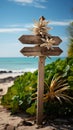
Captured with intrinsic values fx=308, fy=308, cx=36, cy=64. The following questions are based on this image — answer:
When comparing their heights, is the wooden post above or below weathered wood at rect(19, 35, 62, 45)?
below

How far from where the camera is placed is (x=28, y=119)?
689 cm

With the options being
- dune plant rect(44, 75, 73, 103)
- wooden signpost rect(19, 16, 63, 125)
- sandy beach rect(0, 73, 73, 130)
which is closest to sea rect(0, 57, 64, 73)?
dune plant rect(44, 75, 73, 103)

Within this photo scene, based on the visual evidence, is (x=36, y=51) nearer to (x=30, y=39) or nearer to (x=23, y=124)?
(x=30, y=39)

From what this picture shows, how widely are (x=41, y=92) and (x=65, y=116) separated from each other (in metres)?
0.96

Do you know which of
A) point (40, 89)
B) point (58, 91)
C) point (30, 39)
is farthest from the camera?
point (58, 91)

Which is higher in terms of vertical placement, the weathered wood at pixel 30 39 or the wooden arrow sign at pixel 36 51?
the weathered wood at pixel 30 39

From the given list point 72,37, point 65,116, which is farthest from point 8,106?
point 72,37

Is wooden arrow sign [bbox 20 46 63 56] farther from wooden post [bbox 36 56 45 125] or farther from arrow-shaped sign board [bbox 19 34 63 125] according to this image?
wooden post [bbox 36 56 45 125]

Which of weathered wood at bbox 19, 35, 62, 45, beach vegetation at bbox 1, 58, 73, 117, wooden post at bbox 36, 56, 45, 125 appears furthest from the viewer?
beach vegetation at bbox 1, 58, 73, 117

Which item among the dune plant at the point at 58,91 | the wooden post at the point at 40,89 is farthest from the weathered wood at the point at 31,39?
the dune plant at the point at 58,91

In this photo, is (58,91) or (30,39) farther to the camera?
(58,91)

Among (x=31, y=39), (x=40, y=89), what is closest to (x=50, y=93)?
(x=40, y=89)

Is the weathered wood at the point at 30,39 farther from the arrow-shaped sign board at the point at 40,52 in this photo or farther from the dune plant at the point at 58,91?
the dune plant at the point at 58,91

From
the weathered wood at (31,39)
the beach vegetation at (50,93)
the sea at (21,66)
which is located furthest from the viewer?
the sea at (21,66)
